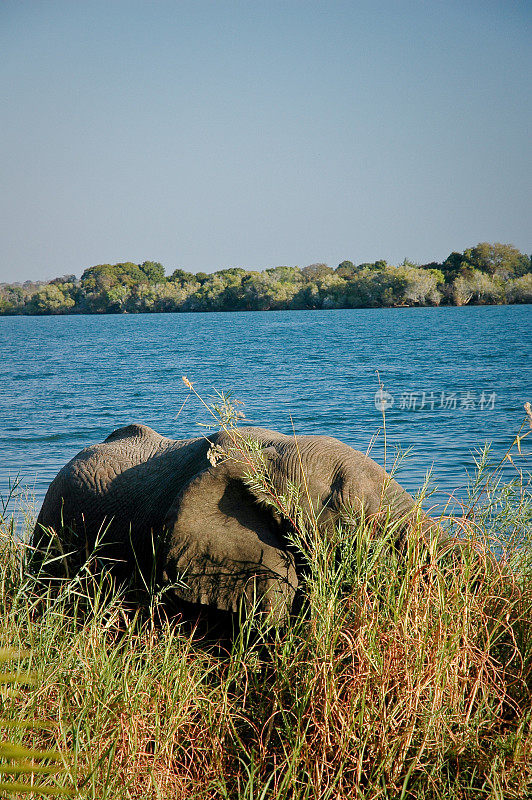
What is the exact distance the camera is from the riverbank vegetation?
2539 millimetres

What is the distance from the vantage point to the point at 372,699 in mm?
2684

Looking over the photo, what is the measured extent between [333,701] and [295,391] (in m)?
24.7

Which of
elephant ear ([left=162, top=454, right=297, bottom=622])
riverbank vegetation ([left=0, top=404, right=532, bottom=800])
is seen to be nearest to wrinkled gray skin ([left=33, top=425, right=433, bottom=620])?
elephant ear ([left=162, top=454, right=297, bottom=622])

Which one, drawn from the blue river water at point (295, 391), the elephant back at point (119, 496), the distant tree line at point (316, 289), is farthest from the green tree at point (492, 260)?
the elephant back at point (119, 496)

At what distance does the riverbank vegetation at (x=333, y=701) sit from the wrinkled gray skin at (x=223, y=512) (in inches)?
12.0

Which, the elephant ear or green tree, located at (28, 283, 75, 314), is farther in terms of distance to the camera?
green tree, located at (28, 283, 75, 314)

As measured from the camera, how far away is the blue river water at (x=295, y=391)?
15062mm

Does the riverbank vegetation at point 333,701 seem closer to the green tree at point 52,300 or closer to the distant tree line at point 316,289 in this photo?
the distant tree line at point 316,289

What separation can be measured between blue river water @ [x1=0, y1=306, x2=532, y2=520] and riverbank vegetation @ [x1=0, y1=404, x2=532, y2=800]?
1.11 meters

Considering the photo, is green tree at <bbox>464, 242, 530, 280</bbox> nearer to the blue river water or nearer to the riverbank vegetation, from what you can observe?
the blue river water

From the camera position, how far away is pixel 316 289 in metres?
116

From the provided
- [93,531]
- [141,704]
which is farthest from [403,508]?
[93,531]

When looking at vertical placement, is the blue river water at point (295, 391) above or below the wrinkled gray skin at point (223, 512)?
below

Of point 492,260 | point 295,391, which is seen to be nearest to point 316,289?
point 492,260
